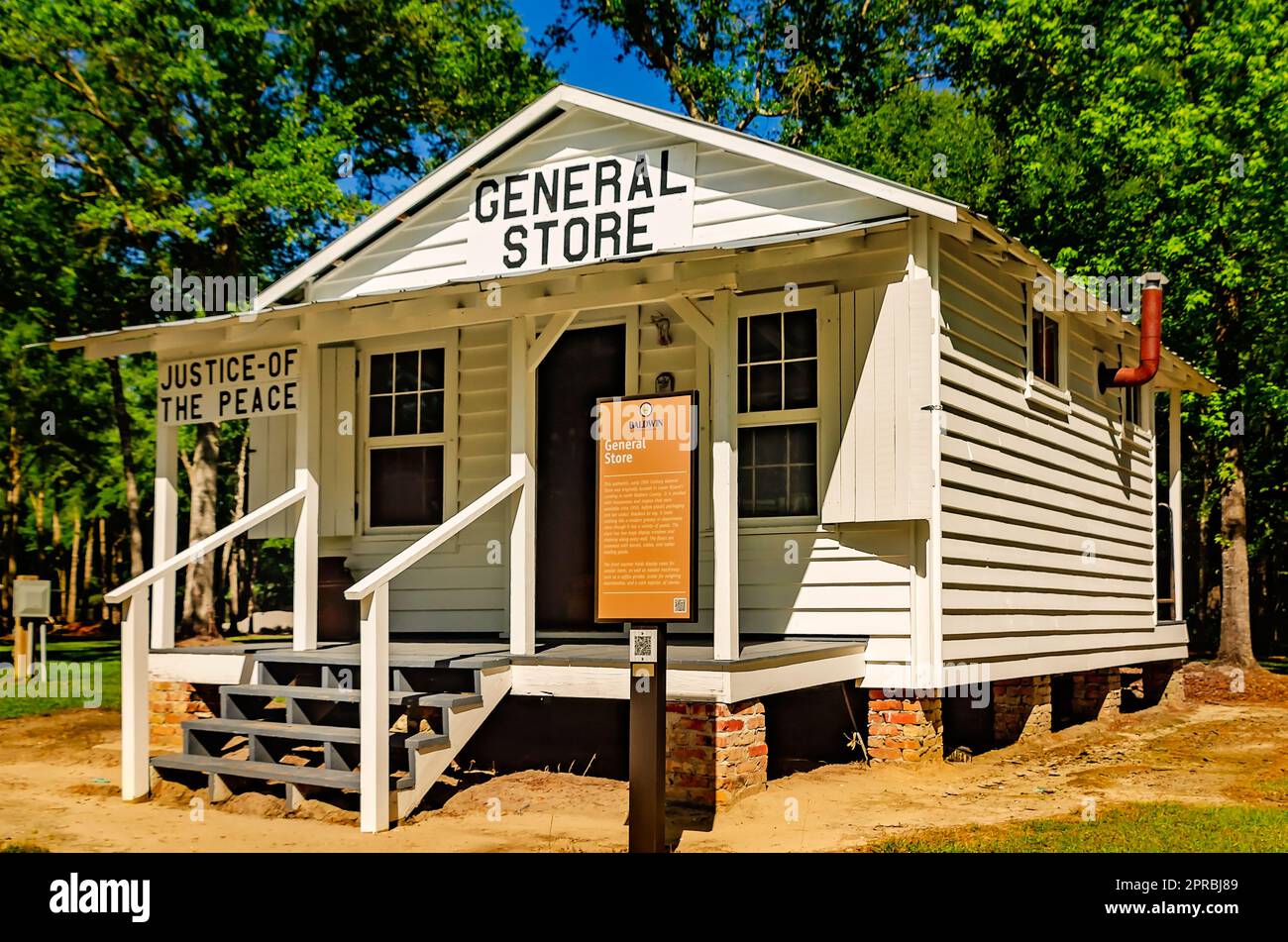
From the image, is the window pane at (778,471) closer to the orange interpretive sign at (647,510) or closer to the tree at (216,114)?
the orange interpretive sign at (647,510)

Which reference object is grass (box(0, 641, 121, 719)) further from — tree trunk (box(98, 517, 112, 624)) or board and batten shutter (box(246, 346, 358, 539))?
tree trunk (box(98, 517, 112, 624))

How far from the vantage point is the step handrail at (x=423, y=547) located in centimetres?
775

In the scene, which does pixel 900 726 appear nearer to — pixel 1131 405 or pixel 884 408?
pixel 884 408

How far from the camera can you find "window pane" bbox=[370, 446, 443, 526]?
1157 centimetres

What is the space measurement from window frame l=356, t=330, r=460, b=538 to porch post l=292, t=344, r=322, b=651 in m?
1.31

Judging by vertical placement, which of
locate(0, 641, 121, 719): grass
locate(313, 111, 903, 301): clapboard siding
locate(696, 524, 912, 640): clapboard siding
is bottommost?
locate(0, 641, 121, 719): grass

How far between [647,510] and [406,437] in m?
5.30

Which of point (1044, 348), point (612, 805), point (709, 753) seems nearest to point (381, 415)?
point (612, 805)

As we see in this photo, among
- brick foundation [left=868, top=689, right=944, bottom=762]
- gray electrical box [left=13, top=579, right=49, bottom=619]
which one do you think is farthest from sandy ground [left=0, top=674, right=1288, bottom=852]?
gray electrical box [left=13, top=579, right=49, bottom=619]

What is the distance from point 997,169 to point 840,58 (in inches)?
201

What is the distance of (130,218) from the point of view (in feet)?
71.6

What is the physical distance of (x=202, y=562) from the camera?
23.0 meters

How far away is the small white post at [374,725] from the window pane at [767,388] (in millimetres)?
3711

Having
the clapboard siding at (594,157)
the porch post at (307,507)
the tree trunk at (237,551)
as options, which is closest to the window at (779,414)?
the clapboard siding at (594,157)
